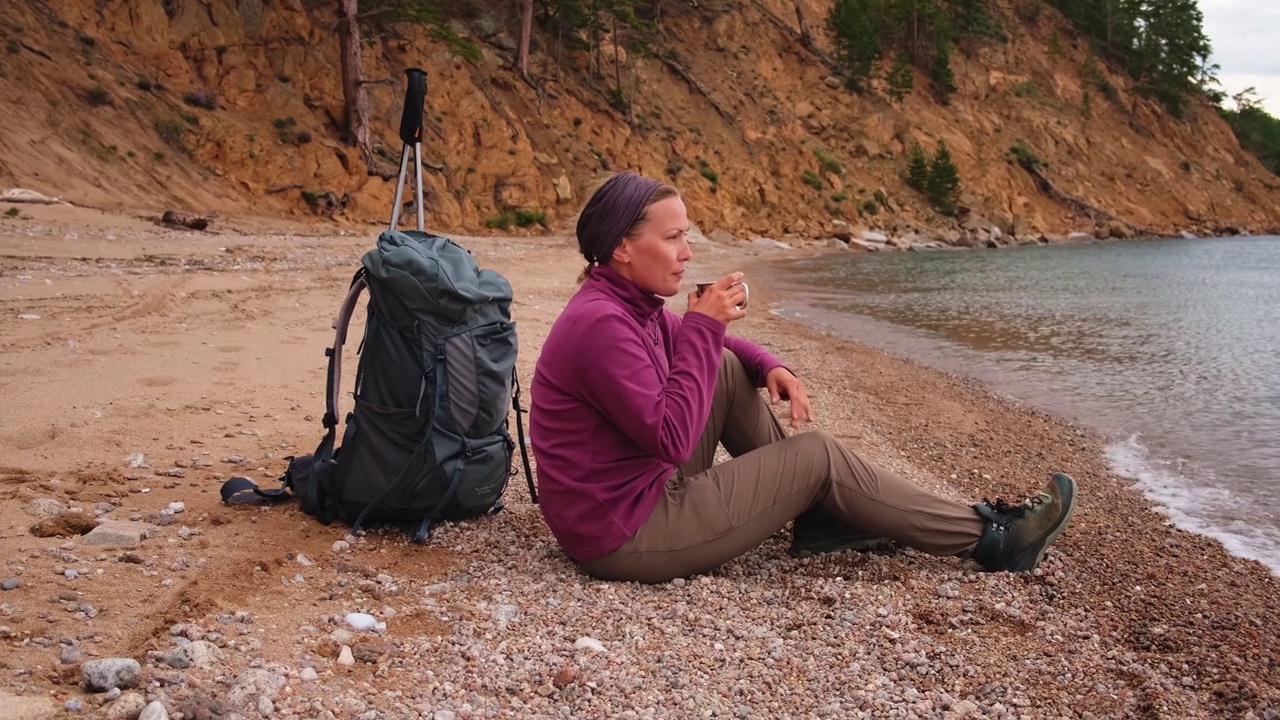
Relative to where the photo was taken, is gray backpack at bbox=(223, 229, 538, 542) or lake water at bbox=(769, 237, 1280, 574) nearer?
gray backpack at bbox=(223, 229, 538, 542)

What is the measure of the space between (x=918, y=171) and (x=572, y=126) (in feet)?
59.7

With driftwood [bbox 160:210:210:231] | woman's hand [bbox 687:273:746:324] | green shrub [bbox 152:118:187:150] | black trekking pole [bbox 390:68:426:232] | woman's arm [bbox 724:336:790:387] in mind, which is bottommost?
driftwood [bbox 160:210:210:231]

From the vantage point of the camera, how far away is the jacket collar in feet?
9.78

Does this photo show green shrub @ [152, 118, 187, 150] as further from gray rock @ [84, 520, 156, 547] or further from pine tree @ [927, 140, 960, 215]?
pine tree @ [927, 140, 960, 215]

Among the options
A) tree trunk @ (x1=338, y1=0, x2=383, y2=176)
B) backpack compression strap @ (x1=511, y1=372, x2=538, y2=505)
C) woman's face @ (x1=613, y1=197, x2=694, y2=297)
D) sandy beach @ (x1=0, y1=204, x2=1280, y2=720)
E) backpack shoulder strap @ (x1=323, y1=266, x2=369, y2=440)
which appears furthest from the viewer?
tree trunk @ (x1=338, y1=0, x2=383, y2=176)

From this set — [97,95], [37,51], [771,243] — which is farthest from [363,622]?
[771,243]

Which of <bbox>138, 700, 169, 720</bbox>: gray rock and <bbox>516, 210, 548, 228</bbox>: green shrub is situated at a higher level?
<bbox>516, 210, 548, 228</bbox>: green shrub

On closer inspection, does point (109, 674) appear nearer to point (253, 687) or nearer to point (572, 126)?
point (253, 687)

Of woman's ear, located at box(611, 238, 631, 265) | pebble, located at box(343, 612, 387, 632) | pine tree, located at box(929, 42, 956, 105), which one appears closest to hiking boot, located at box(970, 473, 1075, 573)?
woman's ear, located at box(611, 238, 631, 265)

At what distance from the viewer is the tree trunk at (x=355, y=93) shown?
1992 cm

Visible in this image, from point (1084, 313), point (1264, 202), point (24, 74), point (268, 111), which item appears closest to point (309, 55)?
point (268, 111)

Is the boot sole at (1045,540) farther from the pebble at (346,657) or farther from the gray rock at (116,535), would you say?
the gray rock at (116,535)

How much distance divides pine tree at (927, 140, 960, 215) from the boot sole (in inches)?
1525

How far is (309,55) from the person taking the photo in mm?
21234
